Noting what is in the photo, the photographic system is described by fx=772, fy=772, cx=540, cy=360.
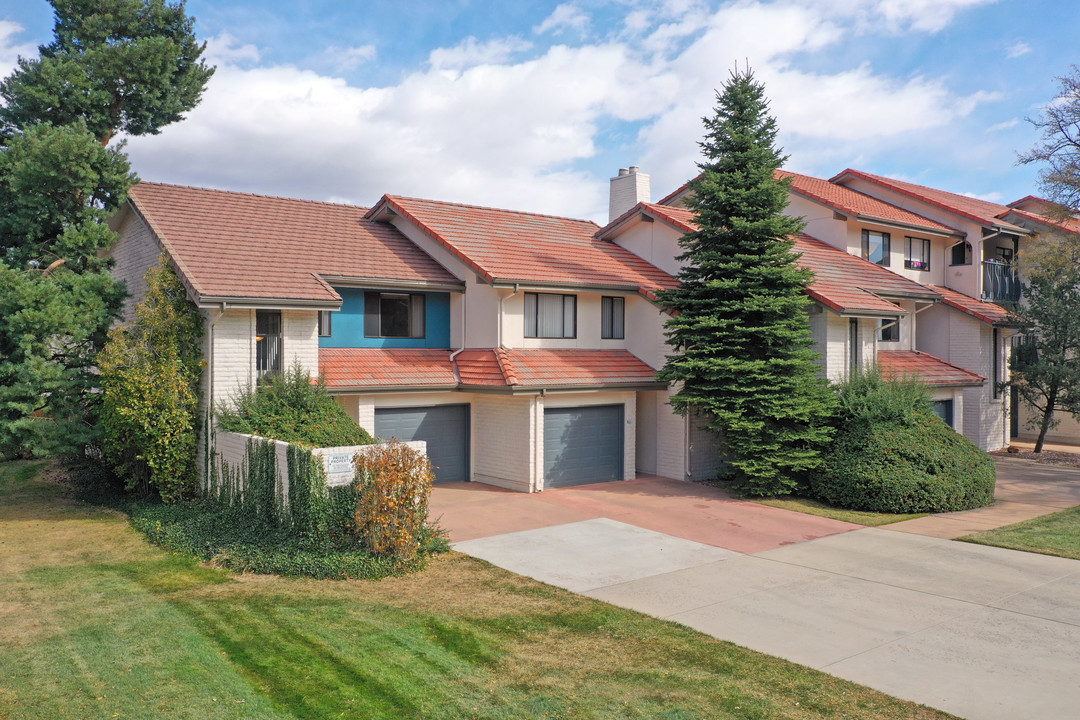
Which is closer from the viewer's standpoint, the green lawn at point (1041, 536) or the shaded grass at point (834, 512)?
the green lawn at point (1041, 536)

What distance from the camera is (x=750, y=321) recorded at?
1839cm

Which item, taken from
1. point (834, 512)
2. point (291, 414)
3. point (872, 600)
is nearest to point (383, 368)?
point (291, 414)

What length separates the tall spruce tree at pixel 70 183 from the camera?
15.9 metres

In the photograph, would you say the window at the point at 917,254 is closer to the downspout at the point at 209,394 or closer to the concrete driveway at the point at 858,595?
the concrete driveway at the point at 858,595

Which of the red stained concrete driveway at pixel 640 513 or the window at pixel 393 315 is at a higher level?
the window at pixel 393 315

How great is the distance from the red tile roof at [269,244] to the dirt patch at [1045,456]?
19636 mm

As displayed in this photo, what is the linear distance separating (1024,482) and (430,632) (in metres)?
18.5

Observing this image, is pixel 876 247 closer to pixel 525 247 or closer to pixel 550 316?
pixel 525 247

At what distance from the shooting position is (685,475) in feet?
66.8

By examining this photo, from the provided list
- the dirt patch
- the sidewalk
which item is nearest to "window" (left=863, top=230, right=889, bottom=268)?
the dirt patch

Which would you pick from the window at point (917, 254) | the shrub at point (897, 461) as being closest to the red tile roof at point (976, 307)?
the window at point (917, 254)

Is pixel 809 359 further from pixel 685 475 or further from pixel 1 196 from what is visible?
pixel 1 196

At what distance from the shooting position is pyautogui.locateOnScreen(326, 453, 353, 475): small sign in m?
12.4

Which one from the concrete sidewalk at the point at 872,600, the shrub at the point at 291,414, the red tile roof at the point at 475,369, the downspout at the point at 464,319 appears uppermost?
the downspout at the point at 464,319
